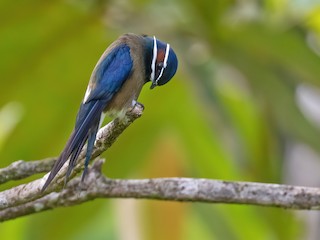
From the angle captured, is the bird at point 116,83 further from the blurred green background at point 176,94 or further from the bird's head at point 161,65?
the blurred green background at point 176,94

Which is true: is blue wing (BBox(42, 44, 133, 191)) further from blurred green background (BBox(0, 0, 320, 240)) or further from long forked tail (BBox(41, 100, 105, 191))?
blurred green background (BBox(0, 0, 320, 240))

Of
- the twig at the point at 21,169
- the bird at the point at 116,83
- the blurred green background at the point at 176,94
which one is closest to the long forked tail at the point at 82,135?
the bird at the point at 116,83

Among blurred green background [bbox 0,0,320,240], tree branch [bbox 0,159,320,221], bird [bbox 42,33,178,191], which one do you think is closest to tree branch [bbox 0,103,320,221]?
tree branch [bbox 0,159,320,221]

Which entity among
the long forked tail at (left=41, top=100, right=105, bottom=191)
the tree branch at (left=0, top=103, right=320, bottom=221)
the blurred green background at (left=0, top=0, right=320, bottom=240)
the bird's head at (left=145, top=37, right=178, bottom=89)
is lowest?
the long forked tail at (left=41, top=100, right=105, bottom=191)

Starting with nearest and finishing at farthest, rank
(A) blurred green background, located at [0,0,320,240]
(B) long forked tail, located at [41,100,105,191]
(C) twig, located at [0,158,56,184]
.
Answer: (B) long forked tail, located at [41,100,105,191]
(C) twig, located at [0,158,56,184]
(A) blurred green background, located at [0,0,320,240]

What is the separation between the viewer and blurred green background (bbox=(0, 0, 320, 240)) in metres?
2.09

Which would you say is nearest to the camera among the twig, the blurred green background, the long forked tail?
the long forked tail

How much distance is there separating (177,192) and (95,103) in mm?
328

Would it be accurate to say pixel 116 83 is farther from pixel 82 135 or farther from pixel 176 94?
pixel 176 94

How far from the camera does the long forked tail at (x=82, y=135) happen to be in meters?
1.08

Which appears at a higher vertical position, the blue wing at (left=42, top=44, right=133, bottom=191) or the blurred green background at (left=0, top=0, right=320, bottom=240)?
the blurred green background at (left=0, top=0, right=320, bottom=240)

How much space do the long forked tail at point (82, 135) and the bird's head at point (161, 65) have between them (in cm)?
7

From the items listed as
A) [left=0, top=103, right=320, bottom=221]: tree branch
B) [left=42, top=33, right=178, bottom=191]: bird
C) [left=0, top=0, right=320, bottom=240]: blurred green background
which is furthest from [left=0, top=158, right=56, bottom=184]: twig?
[left=0, top=0, right=320, bottom=240]: blurred green background

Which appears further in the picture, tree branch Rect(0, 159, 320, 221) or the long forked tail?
tree branch Rect(0, 159, 320, 221)
